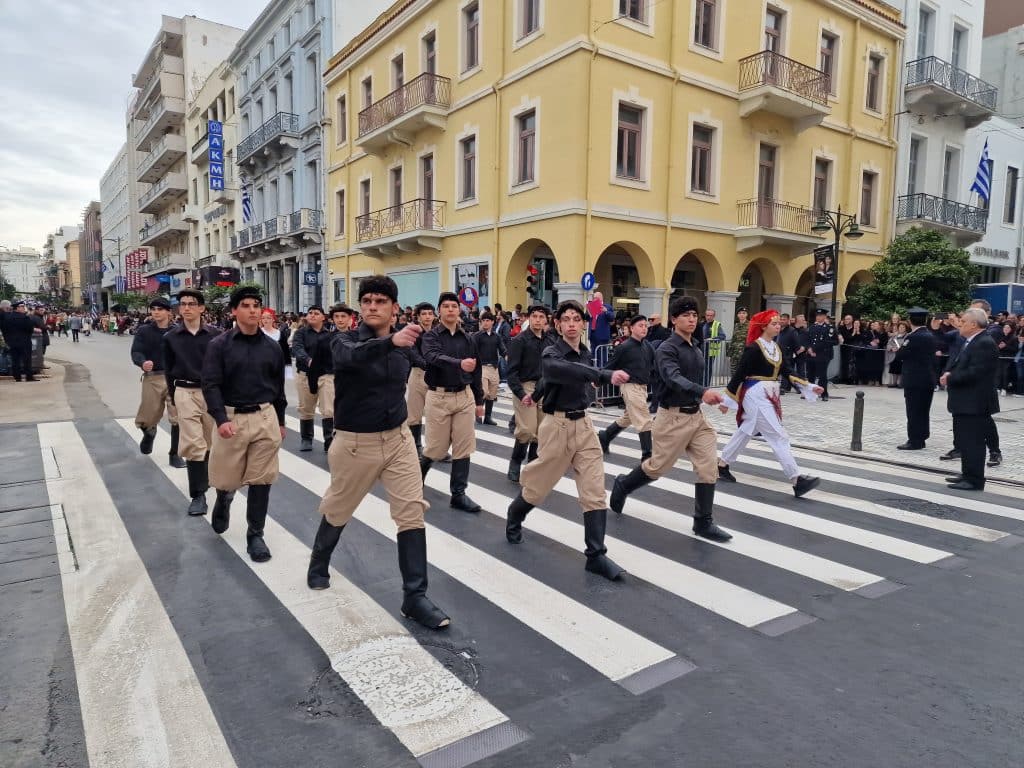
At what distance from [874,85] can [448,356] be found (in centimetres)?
2346

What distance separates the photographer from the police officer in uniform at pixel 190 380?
253 inches

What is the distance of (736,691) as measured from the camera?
130 inches

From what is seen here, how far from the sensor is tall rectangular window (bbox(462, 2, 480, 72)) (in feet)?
65.8

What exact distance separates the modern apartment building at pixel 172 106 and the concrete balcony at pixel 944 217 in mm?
43748

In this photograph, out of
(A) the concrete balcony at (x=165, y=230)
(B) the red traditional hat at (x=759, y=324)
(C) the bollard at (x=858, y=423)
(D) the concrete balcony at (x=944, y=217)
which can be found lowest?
(C) the bollard at (x=858, y=423)

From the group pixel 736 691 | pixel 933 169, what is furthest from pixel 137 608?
pixel 933 169

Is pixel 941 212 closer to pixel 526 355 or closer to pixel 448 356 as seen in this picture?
pixel 526 355

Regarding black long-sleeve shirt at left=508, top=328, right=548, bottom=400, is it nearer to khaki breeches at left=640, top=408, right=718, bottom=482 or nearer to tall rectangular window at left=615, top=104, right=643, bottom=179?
khaki breeches at left=640, top=408, right=718, bottom=482

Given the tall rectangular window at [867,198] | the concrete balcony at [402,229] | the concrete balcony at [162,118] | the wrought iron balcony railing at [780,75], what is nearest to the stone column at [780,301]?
the tall rectangular window at [867,198]

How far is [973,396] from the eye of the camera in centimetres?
750

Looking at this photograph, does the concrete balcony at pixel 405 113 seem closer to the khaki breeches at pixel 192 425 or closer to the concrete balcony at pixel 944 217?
the concrete balcony at pixel 944 217

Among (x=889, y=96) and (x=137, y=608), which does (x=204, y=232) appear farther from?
(x=137, y=608)

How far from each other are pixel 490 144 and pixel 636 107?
14.0 feet

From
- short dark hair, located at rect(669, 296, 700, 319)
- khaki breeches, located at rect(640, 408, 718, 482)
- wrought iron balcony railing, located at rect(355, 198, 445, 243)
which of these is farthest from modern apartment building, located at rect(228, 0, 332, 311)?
khaki breeches, located at rect(640, 408, 718, 482)
